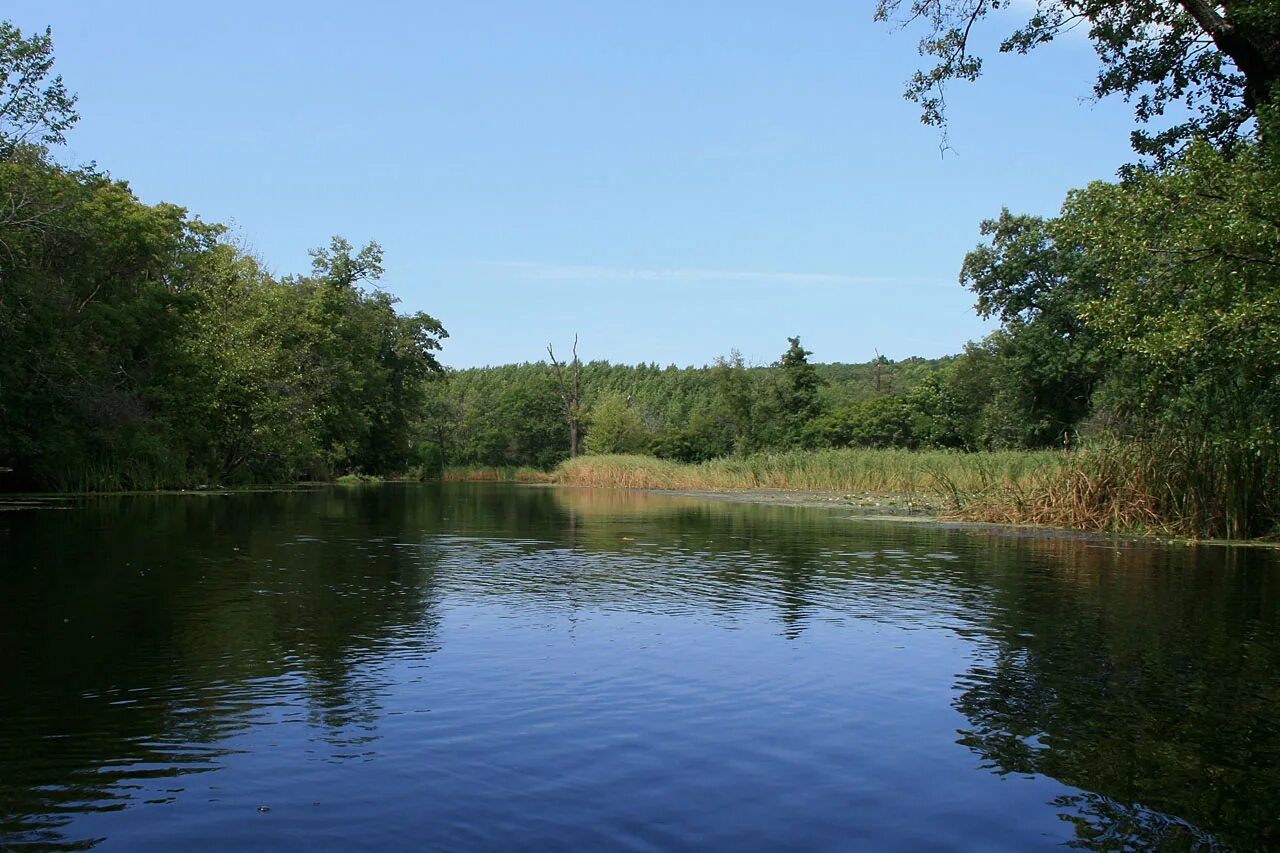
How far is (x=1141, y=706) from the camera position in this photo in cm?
564

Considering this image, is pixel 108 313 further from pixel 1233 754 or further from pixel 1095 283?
pixel 1095 283

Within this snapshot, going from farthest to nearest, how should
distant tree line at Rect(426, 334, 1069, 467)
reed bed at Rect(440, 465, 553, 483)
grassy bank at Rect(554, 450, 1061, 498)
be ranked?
reed bed at Rect(440, 465, 553, 483)
distant tree line at Rect(426, 334, 1069, 467)
grassy bank at Rect(554, 450, 1061, 498)

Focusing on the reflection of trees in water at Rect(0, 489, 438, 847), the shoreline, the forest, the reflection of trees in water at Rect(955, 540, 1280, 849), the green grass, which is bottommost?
the reflection of trees in water at Rect(955, 540, 1280, 849)

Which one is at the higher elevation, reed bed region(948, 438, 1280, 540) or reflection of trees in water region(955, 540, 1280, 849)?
reed bed region(948, 438, 1280, 540)

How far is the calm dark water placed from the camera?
12.7 feet

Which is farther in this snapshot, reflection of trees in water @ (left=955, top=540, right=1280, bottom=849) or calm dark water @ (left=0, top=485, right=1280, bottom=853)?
reflection of trees in water @ (left=955, top=540, right=1280, bottom=849)

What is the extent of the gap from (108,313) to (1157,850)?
33.0 metres

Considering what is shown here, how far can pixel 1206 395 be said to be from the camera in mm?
Result: 16625

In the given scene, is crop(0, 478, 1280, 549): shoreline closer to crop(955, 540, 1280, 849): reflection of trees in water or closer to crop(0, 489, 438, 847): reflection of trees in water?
crop(955, 540, 1280, 849): reflection of trees in water

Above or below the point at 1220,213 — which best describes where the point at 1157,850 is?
below

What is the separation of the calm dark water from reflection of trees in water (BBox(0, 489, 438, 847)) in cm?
3

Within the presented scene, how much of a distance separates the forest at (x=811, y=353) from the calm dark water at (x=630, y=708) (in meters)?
4.68

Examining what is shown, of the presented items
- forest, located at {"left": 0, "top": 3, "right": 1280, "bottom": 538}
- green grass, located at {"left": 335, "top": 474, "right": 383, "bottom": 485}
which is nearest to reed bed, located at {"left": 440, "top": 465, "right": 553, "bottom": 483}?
forest, located at {"left": 0, "top": 3, "right": 1280, "bottom": 538}

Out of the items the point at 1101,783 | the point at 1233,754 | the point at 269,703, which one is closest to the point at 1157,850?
the point at 1101,783
